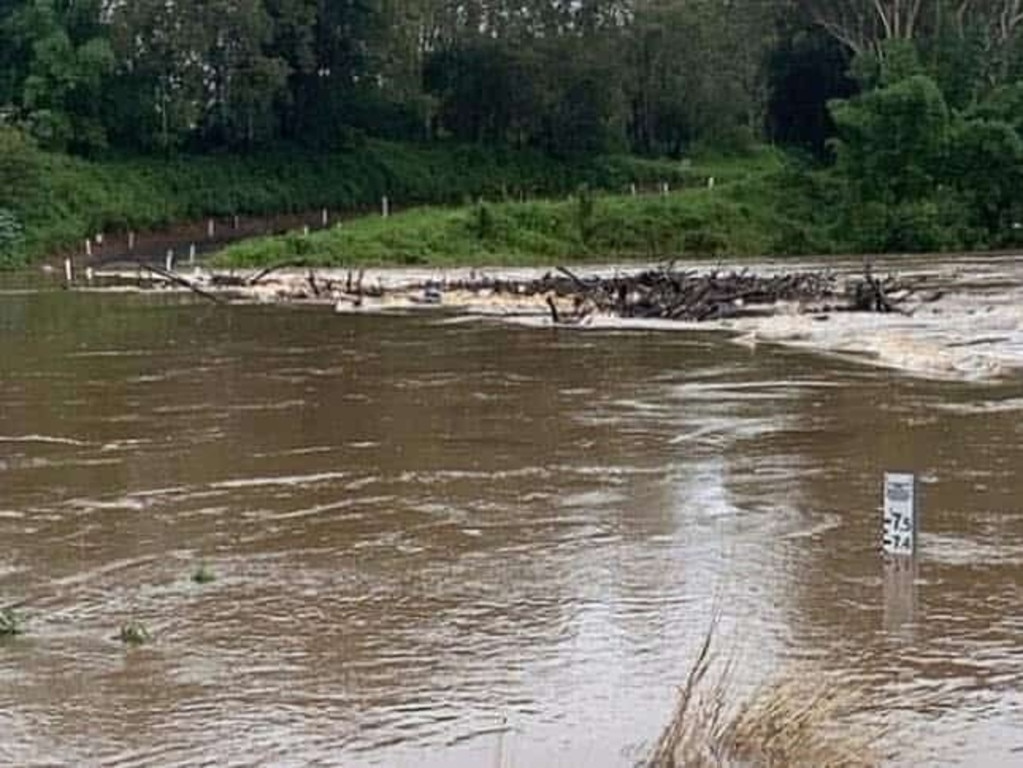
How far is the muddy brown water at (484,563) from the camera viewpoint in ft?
24.9

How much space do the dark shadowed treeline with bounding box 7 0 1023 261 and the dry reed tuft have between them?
175 ft

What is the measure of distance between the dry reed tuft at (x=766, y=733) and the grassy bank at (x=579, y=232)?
47.8m

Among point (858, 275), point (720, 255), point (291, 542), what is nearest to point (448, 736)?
point (291, 542)

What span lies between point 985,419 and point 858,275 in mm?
26600

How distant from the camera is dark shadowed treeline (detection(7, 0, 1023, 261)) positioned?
200ft

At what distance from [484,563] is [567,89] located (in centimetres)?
6866

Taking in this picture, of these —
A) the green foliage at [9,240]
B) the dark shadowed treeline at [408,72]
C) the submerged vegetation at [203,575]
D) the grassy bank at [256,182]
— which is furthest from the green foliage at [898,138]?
the submerged vegetation at [203,575]

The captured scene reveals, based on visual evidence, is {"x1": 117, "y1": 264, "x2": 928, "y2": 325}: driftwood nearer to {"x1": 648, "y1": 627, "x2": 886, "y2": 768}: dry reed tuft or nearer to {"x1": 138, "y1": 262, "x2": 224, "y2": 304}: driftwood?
{"x1": 138, "y1": 262, "x2": 224, "y2": 304}: driftwood

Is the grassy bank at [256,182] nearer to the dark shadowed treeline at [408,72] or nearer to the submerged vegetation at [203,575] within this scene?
the dark shadowed treeline at [408,72]

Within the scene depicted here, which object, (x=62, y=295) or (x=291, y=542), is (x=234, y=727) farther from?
(x=62, y=295)

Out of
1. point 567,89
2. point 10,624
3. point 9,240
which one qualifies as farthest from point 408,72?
point 10,624

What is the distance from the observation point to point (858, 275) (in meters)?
43.0

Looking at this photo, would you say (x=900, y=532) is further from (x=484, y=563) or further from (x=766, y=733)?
(x=766, y=733)

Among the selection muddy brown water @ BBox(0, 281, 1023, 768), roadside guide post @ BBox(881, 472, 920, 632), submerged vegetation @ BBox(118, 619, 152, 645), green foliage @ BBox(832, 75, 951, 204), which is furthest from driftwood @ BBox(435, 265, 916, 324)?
green foliage @ BBox(832, 75, 951, 204)
